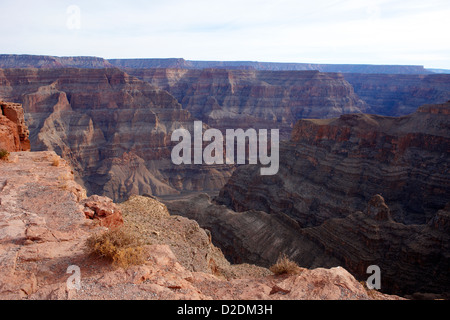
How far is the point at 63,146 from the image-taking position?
71562 mm

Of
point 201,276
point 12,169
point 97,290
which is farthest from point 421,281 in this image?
point 12,169

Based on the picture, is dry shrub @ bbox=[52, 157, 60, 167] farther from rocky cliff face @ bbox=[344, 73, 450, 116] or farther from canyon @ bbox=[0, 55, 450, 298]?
rocky cliff face @ bbox=[344, 73, 450, 116]

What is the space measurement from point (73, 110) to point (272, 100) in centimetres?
7556

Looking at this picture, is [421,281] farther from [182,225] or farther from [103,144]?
[103,144]

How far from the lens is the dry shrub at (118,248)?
26.3 feet

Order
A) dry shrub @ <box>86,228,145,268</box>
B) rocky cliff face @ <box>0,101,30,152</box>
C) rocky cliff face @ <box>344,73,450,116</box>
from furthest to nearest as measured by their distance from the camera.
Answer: rocky cliff face @ <box>344,73,450,116</box> → rocky cliff face @ <box>0,101,30,152</box> → dry shrub @ <box>86,228,145,268</box>

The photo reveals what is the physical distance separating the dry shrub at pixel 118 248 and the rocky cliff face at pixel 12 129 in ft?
46.1

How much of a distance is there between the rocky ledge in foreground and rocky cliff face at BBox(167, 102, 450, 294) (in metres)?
19.6

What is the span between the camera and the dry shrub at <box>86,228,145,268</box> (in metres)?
8.02

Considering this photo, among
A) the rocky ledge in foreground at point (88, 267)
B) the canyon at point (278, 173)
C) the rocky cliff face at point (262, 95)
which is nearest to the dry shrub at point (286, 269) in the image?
the rocky ledge in foreground at point (88, 267)

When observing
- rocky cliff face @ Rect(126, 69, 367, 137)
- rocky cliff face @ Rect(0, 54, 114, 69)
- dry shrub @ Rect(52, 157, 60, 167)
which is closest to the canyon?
dry shrub @ Rect(52, 157, 60, 167)

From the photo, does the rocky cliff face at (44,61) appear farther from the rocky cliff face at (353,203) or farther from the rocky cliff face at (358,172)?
the rocky cliff face at (358,172)

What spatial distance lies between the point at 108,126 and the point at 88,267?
259 ft

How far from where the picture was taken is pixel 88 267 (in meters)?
7.95
